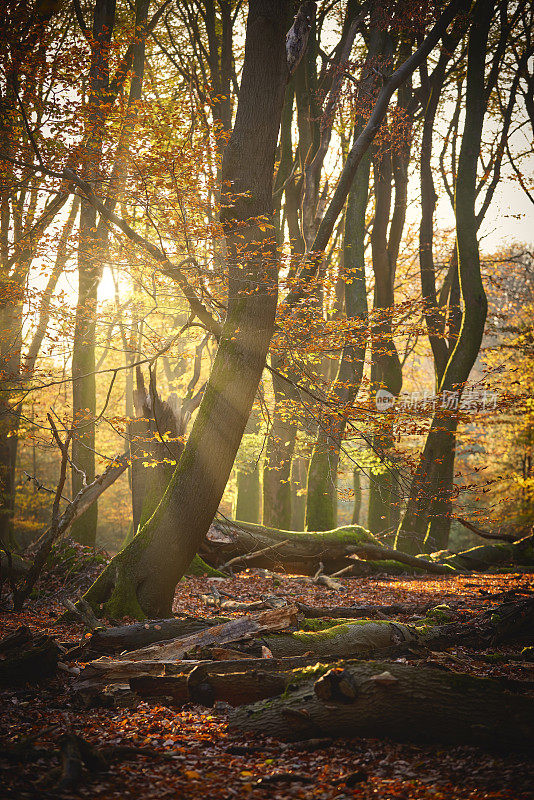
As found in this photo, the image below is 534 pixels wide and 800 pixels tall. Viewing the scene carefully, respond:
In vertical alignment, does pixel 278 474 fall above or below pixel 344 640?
above

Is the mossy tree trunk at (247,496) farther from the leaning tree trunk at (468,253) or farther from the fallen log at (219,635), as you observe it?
the fallen log at (219,635)

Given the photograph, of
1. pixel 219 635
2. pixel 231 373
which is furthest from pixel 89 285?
pixel 219 635

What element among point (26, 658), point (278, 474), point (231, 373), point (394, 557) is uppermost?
point (231, 373)

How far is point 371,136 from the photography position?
925cm

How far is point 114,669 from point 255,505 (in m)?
14.1

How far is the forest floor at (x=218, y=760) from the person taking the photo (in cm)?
284

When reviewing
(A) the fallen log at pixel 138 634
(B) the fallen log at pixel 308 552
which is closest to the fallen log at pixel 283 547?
(B) the fallen log at pixel 308 552

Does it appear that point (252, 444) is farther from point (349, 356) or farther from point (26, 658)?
point (26, 658)

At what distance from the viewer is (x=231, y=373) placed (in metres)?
6.30

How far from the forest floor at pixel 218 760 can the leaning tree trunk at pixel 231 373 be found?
1.81m

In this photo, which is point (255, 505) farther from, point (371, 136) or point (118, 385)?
point (371, 136)

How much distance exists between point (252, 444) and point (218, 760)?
12325 mm

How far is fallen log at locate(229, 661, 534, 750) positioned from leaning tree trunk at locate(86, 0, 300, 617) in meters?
2.84

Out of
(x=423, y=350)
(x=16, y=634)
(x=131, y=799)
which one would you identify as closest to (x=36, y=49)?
(x=16, y=634)
